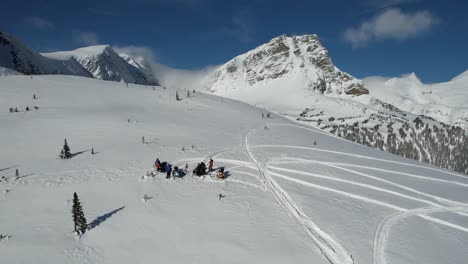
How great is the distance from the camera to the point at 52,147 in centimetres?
2841

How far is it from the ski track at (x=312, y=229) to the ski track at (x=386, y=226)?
1.81 meters

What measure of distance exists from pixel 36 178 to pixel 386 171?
107 feet

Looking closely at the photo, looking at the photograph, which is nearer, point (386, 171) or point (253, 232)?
point (253, 232)

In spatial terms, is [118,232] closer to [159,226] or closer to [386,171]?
[159,226]

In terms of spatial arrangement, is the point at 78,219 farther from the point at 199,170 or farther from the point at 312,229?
the point at 312,229

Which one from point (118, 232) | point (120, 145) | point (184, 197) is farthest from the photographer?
point (120, 145)

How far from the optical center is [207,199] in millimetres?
20688

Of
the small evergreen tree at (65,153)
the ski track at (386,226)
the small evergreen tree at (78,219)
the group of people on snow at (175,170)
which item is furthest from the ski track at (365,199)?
the small evergreen tree at (65,153)

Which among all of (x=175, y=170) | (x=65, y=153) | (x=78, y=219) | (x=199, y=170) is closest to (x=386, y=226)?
(x=199, y=170)

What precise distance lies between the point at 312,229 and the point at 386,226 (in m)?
5.88

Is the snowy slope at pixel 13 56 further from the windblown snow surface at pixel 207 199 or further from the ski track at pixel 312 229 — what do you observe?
the ski track at pixel 312 229

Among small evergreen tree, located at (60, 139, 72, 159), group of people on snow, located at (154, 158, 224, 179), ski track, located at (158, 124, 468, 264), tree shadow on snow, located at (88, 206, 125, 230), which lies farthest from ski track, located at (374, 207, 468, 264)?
small evergreen tree, located at (60, 139, 72, 159)

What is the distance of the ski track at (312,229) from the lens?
1639 cm

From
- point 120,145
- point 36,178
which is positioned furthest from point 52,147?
point 36,178
